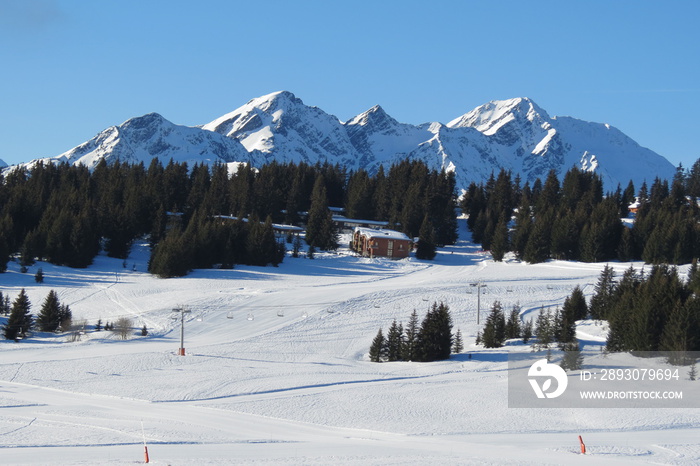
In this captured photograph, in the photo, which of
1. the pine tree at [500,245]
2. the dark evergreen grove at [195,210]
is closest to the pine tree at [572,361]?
the dark evergreen grove at [195,210]

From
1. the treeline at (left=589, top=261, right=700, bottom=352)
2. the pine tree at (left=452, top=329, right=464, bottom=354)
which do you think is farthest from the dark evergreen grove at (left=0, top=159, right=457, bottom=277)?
the treeline at (left=589, top=261, right=700, bottom=352)

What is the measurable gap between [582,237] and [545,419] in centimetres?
5972

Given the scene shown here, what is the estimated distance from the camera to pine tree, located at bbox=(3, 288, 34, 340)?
46.4 meters

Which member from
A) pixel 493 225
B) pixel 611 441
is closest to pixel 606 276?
pixel 611 441

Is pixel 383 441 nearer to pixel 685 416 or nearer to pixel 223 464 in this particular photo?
pixel 223 464

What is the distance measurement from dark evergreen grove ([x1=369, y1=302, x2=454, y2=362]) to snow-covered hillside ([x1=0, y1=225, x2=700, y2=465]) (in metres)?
1.14

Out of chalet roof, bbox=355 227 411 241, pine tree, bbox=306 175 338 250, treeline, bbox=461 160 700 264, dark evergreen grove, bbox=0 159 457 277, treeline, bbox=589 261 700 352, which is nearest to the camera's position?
treeline, bbox=589 261 700 352

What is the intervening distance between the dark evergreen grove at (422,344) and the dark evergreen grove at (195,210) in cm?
3504

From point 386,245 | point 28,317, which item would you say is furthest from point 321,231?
point 28,317

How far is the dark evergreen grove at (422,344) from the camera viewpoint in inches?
1622

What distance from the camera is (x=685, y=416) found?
27.7 m

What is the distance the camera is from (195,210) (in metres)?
89.7

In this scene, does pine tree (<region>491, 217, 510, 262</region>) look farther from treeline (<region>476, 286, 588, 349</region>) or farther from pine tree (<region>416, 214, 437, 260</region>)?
treeline (<region>476, 286, 588, 349</region>)

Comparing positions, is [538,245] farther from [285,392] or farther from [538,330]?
[285,392]
